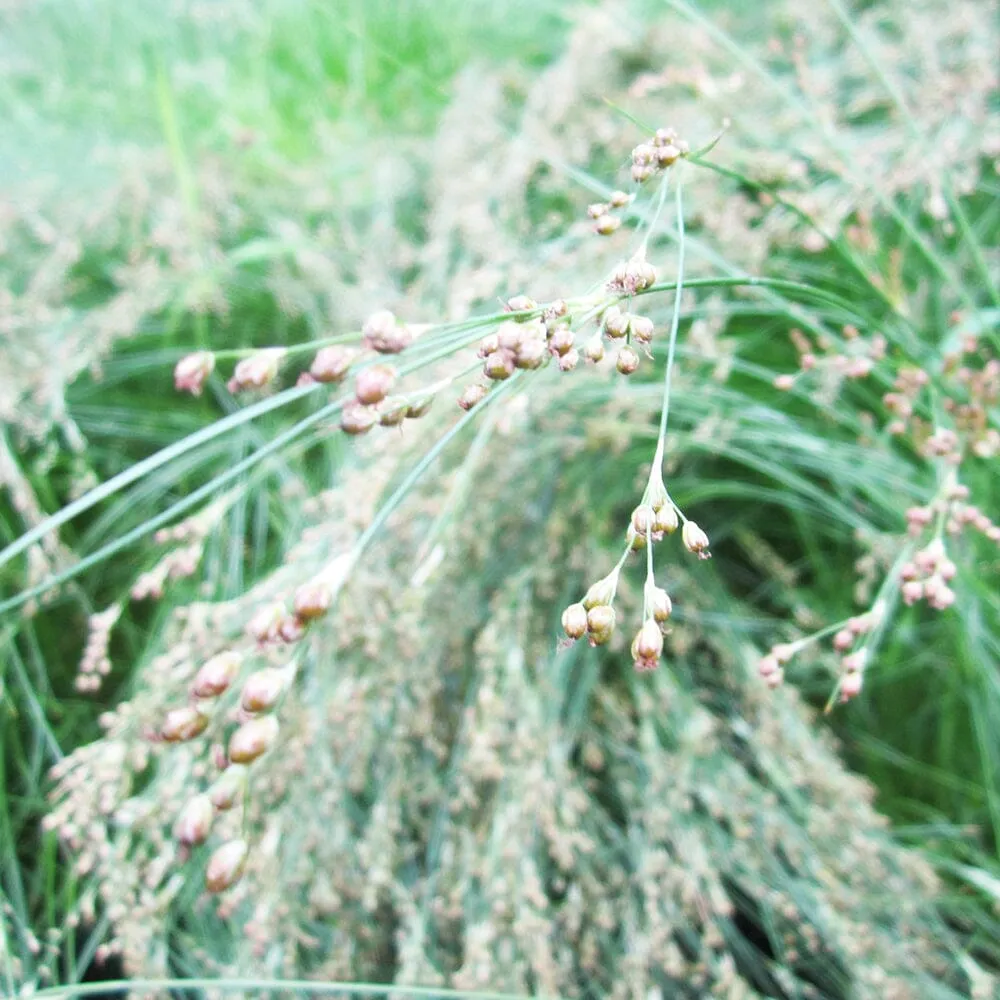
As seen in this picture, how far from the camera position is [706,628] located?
1128mm

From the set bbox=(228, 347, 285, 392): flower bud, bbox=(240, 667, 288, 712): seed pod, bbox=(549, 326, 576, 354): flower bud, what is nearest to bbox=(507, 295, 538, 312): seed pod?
bbox=(549, 326, 576, 354): flower bud

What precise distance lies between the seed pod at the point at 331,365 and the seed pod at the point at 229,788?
0.22m

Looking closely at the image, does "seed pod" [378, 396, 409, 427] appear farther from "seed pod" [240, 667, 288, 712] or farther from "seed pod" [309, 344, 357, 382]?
"seed pod" [240, 667, 288, 712]

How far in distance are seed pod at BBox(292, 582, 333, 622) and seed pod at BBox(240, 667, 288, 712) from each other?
0.03 meters

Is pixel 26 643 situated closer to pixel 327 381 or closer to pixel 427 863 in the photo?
pixel 427 863

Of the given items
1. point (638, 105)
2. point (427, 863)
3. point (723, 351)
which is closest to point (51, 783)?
point (427, 863)

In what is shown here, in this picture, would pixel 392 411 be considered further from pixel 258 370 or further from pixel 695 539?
pixel 695 539

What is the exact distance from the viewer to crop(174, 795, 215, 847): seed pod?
18.4 inches

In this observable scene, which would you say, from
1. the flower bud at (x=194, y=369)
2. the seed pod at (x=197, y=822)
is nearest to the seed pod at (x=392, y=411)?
the flower bud at (x=194, y=369)

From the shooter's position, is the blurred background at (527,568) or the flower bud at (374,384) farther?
the blurred background at (527,568)

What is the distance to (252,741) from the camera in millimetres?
464

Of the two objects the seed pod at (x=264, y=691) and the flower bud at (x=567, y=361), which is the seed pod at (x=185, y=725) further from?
the flower bud at (x=567, y=361)

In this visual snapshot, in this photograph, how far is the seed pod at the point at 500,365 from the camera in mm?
451

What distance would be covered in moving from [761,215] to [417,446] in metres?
0.70
